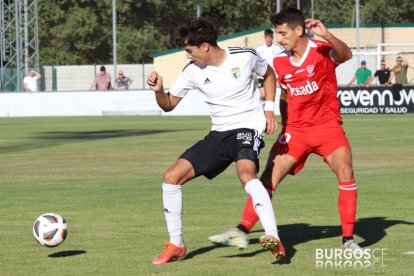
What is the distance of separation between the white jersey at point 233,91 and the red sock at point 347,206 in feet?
2.94

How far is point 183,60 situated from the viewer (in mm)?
61406

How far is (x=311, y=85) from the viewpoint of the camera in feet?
33.0

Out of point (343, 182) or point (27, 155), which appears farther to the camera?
point (27, 155)

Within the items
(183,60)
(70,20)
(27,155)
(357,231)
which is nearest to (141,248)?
(357,231)

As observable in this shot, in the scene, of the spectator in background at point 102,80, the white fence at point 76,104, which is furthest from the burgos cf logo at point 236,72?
the spectator in background at point 102,80

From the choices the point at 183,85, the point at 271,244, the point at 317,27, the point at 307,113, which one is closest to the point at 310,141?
the point at 307,113

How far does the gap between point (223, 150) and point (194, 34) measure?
102 centimetres

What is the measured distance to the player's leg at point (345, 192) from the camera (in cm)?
979

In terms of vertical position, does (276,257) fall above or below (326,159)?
below

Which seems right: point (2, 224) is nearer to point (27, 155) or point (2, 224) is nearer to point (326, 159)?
point (326, 159)

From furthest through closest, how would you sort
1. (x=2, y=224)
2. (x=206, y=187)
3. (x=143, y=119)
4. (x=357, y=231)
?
(x=143, y=119)
(x=206, y=187)
(x=2, y=224)
(x=357, y=231)

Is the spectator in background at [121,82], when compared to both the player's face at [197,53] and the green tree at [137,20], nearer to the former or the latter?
the green tree at [137,20]

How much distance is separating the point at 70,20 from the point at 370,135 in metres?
52.6

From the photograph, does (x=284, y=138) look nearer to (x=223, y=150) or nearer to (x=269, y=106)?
(x=269, y=106)
